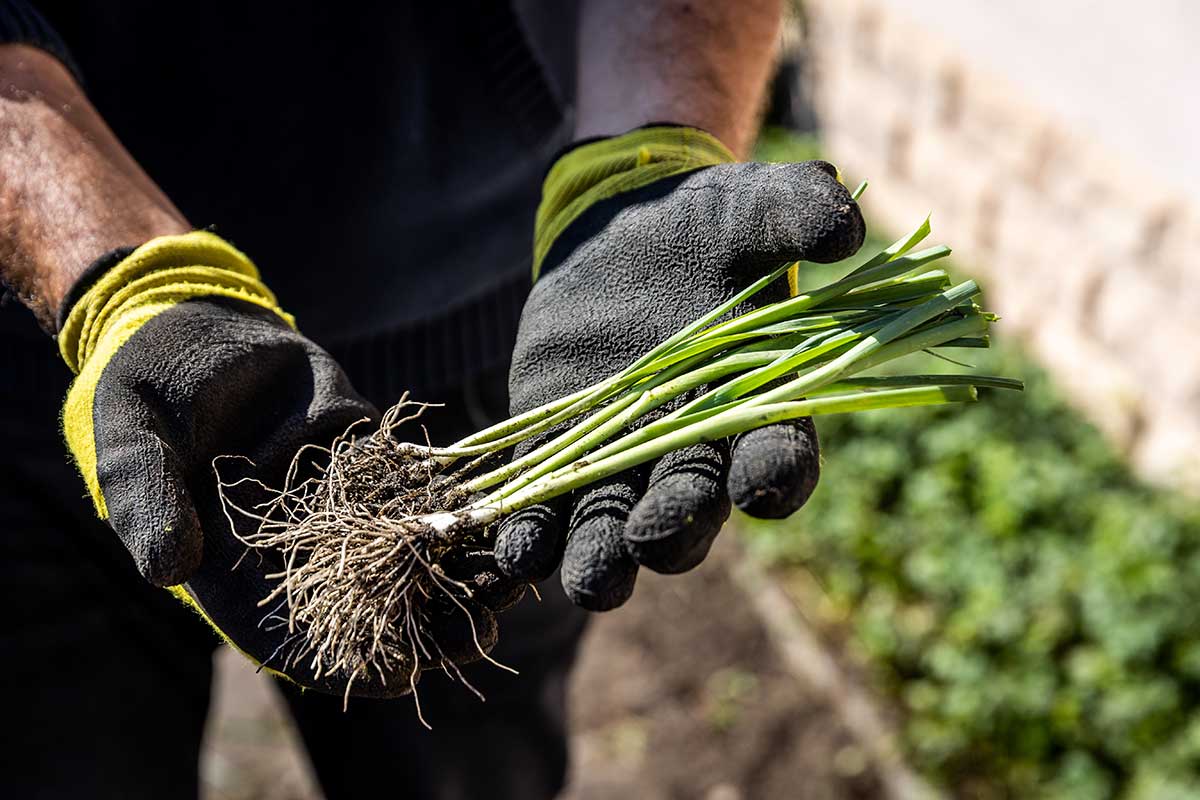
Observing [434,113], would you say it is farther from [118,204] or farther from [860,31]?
[860,31]

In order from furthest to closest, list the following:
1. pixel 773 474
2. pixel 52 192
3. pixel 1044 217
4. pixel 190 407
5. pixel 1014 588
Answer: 1. pixel 1044 217
2. pixel 1014 588
3. pixel 52 192
4. pixel 190 407
5. pixel 773 474

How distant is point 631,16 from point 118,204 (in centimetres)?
90

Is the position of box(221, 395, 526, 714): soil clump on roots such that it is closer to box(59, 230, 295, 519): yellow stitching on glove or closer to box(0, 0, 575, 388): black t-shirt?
box(59, 230, 295, 519): yellow stitching on glove

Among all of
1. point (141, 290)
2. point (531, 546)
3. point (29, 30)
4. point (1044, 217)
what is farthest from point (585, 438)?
point (1044, 217)

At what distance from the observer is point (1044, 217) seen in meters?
3.74

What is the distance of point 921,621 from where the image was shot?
3.24 m

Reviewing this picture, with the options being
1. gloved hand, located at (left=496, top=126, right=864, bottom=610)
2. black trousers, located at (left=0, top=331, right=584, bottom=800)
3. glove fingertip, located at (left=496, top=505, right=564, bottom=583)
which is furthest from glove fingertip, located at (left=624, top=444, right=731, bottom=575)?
black trousers, located at (left=0, top=331, right=584, bottom=800)

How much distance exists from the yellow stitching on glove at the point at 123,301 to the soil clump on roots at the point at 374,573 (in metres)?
0.21

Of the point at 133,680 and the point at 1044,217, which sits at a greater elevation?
the point at 1044,217

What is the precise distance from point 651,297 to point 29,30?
3.40 feet

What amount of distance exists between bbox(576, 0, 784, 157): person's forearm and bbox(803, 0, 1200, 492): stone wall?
1.69m

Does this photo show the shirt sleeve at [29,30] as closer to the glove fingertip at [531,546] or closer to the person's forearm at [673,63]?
the person's forearm at [673,63]

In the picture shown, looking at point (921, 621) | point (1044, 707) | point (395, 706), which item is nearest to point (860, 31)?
point (921, 621)

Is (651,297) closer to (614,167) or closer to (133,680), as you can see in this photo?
(614,167)
